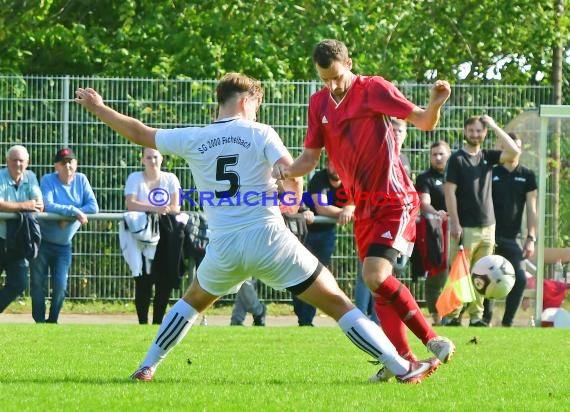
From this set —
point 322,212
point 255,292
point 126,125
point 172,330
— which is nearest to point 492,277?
point 322,212

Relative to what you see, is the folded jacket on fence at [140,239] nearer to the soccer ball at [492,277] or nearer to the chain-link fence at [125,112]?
the chain-link fence at [125,112]

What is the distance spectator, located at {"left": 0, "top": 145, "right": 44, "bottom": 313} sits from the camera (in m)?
14.9

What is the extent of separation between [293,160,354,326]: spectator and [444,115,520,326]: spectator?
123cm

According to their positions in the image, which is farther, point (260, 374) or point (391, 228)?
point (260, 374)

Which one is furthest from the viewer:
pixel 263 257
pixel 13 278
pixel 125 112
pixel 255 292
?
pixel 125 112

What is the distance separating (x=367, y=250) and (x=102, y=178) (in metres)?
9.65

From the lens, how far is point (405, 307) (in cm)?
872

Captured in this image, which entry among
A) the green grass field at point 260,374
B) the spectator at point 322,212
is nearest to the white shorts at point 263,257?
the green grass field at point 260,374

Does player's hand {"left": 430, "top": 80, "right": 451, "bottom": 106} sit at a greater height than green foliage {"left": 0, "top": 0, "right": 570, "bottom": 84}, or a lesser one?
lesser

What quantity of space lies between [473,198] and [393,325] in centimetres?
659

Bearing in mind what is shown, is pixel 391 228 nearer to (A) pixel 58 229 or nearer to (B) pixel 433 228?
(B) pixel 433 228

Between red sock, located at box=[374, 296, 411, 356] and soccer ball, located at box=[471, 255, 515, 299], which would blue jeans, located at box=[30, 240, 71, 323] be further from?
red sock, located at box=[374, 296, 411, 356]

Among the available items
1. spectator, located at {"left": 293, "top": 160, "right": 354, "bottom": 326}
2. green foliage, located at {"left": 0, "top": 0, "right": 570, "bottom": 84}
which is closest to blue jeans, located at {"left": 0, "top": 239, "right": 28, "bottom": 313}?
spectator, located at {"left": 293, "top": 160, "right": 354, "bottom": 326}

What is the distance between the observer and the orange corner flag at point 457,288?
14.6 meters
